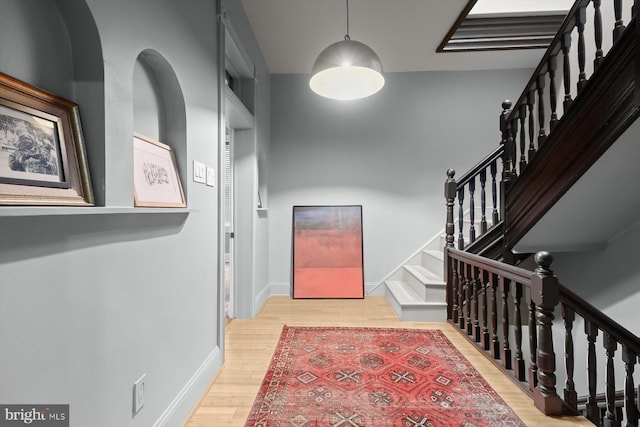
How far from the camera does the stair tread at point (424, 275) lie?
316 centimetres

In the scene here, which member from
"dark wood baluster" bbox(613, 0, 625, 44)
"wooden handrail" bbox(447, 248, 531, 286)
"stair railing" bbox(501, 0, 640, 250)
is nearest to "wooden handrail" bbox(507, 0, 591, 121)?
"stair railing" bbox(501, 0, 640, 250)

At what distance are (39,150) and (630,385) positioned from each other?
2924mm

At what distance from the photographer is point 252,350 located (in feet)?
8.07

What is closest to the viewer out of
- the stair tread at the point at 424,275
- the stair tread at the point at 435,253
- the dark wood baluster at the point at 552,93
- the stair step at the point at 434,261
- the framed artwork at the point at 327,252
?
the dark wood baluster at the point at 552,93

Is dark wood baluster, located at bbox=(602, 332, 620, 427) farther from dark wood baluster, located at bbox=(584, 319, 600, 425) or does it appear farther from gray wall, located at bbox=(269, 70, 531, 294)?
gray wall, located at bbox=(269, 70, 531, 294)

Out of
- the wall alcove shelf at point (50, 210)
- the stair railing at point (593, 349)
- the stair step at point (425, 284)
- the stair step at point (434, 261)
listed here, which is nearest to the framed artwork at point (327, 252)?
the stair step at point (425, 284)

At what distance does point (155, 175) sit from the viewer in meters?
1.43

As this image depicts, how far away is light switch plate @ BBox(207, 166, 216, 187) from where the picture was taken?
197cm

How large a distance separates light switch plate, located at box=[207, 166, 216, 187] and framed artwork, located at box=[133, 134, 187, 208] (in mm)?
339

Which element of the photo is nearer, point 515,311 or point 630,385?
point 630,385

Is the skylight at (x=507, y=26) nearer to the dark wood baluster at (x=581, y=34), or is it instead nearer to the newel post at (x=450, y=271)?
the dark wood baluster at (x=581, y=34)

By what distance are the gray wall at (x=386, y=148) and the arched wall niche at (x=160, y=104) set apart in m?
2.52

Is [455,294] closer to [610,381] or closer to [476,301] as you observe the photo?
[476,301]

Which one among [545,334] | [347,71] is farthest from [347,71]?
[545,334]
